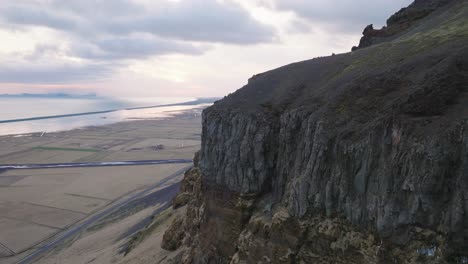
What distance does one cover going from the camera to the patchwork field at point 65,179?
62.7 m

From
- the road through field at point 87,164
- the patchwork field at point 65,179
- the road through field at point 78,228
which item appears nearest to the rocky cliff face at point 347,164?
the road through field at point 78,228

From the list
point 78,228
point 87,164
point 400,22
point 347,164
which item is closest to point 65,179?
point 87,164

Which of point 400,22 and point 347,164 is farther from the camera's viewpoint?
point 400,22

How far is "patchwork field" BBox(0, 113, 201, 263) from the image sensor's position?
62719mm

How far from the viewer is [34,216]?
221 feet

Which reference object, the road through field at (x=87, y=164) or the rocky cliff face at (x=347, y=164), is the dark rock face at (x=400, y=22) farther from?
the road through field at (x=87, y=164)

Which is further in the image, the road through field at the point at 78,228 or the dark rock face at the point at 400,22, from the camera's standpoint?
the road through field at the point at 78,228

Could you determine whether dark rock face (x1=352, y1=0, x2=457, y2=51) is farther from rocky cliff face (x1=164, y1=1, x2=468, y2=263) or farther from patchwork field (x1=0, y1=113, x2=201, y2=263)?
patchwork field (x1=0, y1=113, x2=201, y2=263)

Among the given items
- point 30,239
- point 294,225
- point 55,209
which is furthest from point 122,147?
point 294,225

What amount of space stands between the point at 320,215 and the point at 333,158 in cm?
302

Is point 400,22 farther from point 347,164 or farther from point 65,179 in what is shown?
point 65,179

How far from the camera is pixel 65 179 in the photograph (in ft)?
310

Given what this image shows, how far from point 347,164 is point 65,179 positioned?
90.6 m

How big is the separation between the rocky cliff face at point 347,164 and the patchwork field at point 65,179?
134 feet
